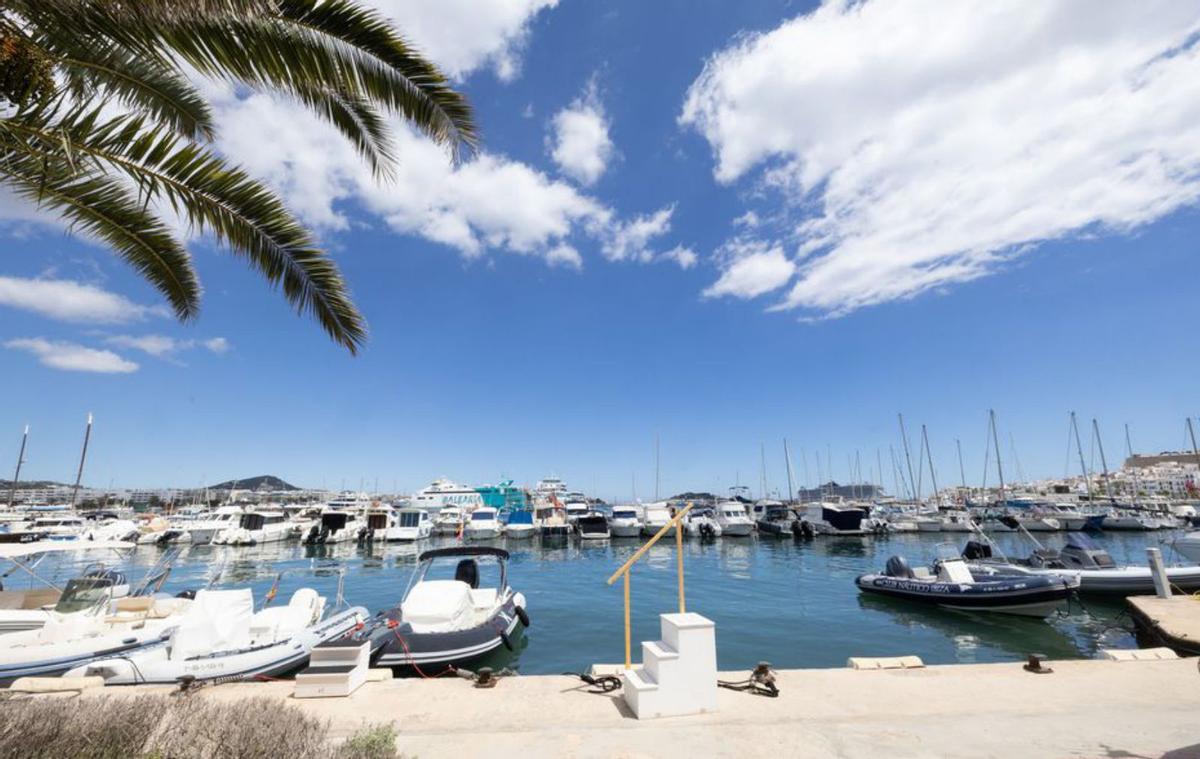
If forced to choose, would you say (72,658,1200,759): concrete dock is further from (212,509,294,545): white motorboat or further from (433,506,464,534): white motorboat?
(433,506,464,534): white motorboat

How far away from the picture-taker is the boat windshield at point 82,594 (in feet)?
37.7

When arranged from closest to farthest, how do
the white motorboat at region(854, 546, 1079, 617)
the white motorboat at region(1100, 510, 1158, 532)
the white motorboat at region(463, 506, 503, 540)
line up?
the white motorboat at region(854, 546, 1079, 617) → the white motorboat at region(463, 506, 503, 540) → the white motorboat at region(1100, 510, 1158, 532)

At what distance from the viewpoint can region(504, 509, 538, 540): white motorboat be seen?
49.4 m

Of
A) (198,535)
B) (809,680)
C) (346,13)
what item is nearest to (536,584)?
(809,680)

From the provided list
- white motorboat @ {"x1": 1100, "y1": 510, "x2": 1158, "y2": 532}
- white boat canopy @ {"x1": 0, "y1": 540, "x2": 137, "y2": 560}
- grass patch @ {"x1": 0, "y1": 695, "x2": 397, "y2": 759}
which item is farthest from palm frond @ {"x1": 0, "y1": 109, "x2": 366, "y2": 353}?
white motorboat @ {"x1": 1100, "y1": 510, "x2": 1158, "y2": 532}

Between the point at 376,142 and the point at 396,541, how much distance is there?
4432 cm

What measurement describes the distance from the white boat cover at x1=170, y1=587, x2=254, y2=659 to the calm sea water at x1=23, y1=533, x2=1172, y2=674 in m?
6.16

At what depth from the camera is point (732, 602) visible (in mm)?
20672

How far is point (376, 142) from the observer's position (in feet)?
23.0

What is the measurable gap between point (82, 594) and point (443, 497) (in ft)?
247

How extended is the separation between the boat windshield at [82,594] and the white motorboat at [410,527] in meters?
34.0

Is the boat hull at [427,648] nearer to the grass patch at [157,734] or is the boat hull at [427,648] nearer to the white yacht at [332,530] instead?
the grass patch at [157,734]

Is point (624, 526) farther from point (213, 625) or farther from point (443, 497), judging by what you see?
point (443, 497)

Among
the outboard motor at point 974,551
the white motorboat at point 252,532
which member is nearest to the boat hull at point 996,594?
the outboard motor at point 974,551
